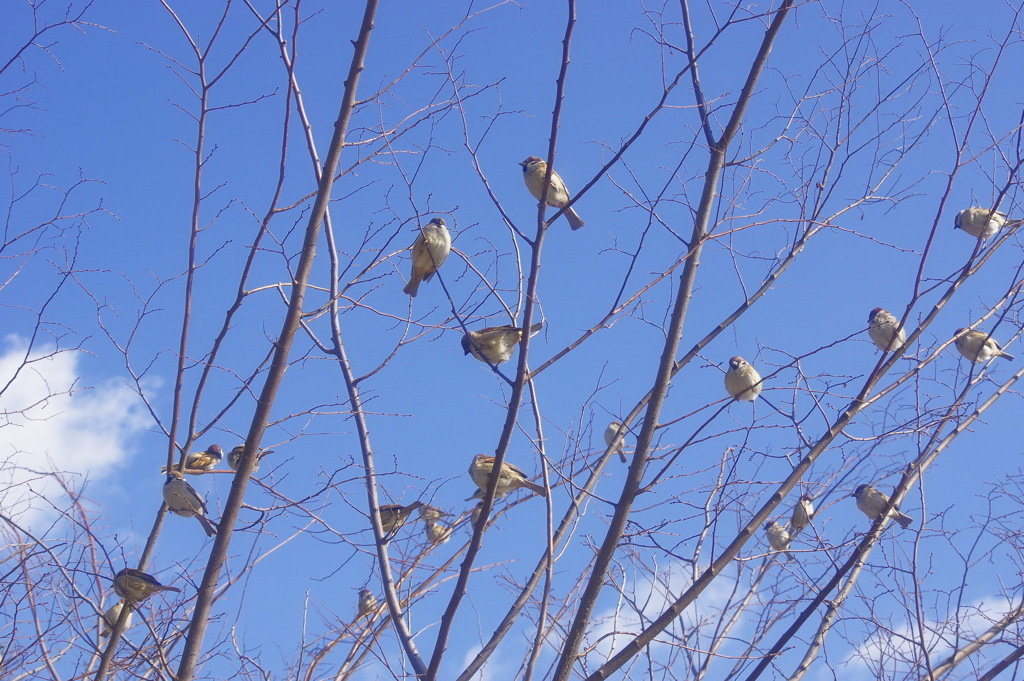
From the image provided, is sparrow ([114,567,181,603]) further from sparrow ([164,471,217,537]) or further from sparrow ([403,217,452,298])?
sparrow ([403,217,452,298])

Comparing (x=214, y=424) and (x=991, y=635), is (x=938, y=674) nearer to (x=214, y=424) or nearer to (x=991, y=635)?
(x=991, y=635)

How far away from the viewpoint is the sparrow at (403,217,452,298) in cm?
644

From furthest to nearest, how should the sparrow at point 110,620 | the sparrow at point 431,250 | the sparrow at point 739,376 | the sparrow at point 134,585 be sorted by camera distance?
the sparrow at point 739,376 → the sparrow at point 431,250 → the sparrow at point 134,585 → the sparrow at point 110,620

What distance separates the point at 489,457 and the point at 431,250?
5.43ft

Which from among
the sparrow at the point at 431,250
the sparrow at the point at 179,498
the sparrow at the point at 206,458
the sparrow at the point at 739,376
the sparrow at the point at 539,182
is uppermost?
the sparrow at the point at 206,458

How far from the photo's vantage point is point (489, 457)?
696 cm

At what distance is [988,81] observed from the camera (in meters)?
4.21

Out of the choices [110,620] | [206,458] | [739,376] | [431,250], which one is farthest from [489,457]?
[206,458]

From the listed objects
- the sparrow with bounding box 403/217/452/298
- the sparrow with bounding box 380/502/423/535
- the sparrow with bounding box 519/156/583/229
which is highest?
the sparrow with bounding box 519/156/583/229

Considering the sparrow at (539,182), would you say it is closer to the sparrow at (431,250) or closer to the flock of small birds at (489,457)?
the flock of small birds at (489,457)

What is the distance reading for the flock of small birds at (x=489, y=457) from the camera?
4.19 m

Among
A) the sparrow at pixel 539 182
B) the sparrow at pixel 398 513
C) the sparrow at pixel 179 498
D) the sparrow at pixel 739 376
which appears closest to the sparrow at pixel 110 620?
the sparrow at pixel 179 498

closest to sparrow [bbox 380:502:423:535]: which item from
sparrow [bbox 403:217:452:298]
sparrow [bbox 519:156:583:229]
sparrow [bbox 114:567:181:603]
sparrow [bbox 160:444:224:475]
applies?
sparrow [bbox 114:567:181:603]

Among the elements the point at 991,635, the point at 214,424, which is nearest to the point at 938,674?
the point at 991,635
